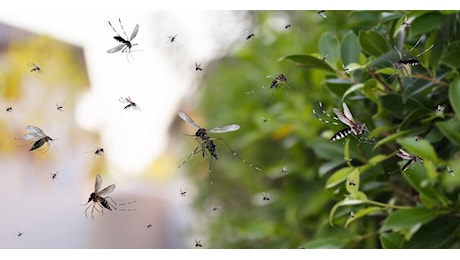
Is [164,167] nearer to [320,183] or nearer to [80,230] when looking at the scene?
[80,230]

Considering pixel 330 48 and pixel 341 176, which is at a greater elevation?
pixel 330 48

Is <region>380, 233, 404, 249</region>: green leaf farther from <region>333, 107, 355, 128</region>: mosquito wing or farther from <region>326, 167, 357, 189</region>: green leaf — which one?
<region>333, 107, 355, 128</region>: mosquito wing

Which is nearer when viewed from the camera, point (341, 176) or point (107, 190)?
point (107, 190)

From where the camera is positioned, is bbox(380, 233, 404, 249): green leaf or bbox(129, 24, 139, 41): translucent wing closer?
bbox(129, 24, 139, 41): translucent wing

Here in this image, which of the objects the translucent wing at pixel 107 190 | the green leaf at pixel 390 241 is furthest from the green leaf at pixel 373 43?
the translucent wing at pixel 107 190

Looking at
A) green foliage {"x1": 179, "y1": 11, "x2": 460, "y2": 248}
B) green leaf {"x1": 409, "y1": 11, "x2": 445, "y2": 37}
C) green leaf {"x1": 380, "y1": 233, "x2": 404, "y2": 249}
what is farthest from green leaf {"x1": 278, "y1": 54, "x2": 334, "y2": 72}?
green leaf {"x1": 380, "y1": 233, "x2": 404, "y2": 249}

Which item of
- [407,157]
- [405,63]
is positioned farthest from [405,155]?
[405,63]

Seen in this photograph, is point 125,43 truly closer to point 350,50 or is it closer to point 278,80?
point 278,80
